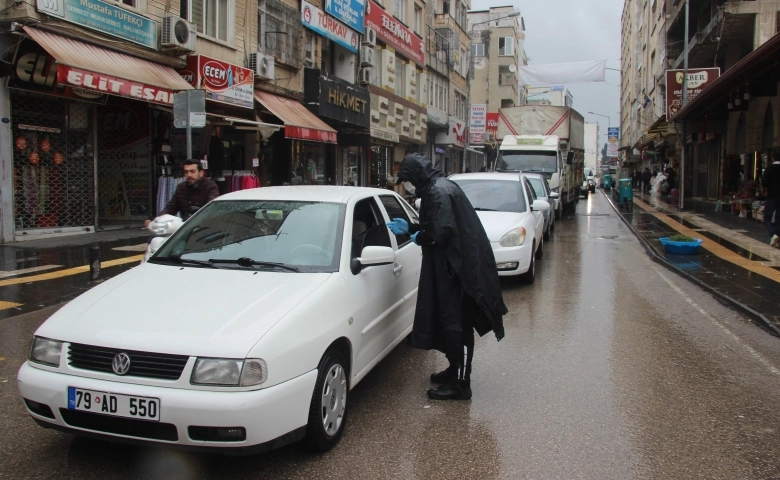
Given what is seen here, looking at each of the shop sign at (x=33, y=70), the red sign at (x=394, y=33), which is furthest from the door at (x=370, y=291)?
the red sign at (x=394, y=33)

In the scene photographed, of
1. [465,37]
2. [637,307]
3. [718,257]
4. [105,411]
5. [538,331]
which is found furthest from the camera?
[465,37]

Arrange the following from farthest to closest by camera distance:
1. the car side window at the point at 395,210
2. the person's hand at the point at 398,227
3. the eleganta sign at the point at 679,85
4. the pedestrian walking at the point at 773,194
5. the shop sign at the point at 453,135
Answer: the shop sign at the point at 453,135 < the eleganta sign at the point at 679,85 < the pedestrian walking at the point at 773,194 < the car side window at the point at 395,210 < the person's hand at the point at 398,227

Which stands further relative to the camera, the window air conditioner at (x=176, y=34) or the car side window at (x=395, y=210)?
the window air conditioner at (x=176, y=34)

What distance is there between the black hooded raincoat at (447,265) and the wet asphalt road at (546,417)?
24.0 inches

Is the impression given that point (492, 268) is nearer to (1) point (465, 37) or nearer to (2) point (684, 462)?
(2) point (684, 462)

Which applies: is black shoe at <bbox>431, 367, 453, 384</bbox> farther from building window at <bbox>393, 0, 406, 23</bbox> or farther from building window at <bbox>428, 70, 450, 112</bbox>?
building window at <bbox>428, 70, 450, 112</bbox>

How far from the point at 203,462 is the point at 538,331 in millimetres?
4120

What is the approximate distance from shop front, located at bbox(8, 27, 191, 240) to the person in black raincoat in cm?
882

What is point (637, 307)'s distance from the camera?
8070 millimetres

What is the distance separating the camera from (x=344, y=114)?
23250 millimetres

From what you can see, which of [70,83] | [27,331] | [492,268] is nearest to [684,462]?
[492,268]

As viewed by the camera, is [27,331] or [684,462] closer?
[684,462]

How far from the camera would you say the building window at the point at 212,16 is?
627 inches

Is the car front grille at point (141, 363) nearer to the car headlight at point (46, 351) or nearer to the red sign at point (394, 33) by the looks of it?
the car headlight at point (46, 351)
